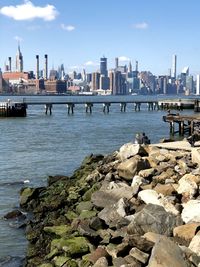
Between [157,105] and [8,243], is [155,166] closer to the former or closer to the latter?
[8,243]

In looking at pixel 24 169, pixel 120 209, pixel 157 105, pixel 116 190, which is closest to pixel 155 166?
pixel 116 190

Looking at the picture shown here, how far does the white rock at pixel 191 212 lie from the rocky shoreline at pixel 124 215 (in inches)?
1.0

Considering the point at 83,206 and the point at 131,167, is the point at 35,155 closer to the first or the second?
the point at 131,167

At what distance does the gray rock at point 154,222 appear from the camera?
12.5 meters

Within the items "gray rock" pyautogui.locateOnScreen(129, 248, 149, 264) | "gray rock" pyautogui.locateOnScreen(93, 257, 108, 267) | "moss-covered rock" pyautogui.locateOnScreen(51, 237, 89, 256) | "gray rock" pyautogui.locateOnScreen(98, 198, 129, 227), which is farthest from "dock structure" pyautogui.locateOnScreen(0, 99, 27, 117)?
"gray rock" pyautogui.locateOnScreen(129, 248, 149, 264)

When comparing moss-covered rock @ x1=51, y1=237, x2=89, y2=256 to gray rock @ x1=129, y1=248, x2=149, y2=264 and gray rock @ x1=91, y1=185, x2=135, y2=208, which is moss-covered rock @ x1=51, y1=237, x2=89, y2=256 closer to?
gray rock @ x1=129, y1=248, x2=149, y2=264

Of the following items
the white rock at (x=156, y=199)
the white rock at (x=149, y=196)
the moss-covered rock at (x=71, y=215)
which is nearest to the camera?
the white rock at (x=156, y=199)

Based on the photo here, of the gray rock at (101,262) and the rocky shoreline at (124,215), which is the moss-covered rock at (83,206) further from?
the gray rock at (101,262)

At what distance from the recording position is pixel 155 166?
18.6 meters

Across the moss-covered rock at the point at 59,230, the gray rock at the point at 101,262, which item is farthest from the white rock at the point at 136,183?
the gray rock at the point at 101,262

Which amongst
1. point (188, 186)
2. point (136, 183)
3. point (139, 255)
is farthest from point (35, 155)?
point (139, 255)

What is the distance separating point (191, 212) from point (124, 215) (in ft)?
6.43

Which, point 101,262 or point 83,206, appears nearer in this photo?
point 101,262

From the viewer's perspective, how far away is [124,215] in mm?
14023
